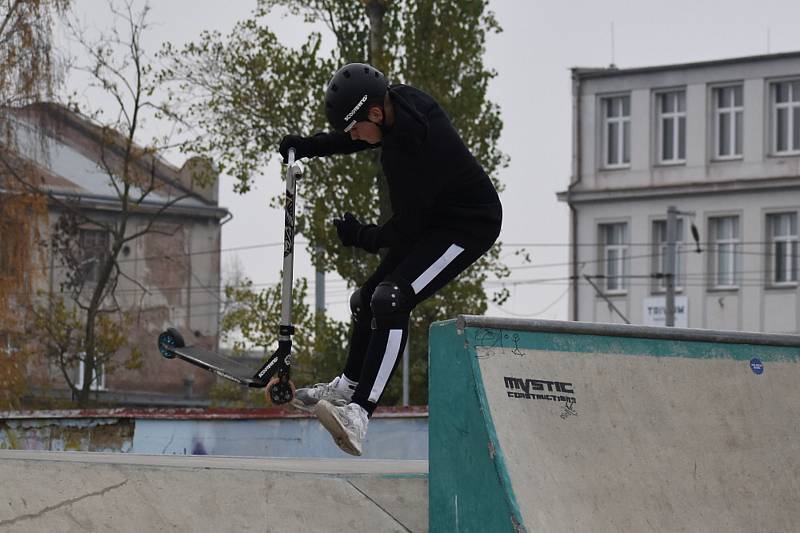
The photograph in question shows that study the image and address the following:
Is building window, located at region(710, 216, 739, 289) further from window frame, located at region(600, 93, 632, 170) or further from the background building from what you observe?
the background building

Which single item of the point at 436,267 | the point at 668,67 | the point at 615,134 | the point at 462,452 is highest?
the point at 668,67

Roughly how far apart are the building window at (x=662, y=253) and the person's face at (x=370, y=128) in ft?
139

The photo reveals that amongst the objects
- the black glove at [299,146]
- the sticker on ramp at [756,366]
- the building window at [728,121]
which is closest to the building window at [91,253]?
the building window at [728,121]

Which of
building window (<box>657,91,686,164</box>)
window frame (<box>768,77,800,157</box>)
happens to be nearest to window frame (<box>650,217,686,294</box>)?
building window (<box>657,91,686,164</box>)

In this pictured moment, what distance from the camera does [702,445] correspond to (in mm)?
5660

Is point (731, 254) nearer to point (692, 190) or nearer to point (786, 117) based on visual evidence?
point (692, 190)

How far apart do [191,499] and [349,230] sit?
1882mm

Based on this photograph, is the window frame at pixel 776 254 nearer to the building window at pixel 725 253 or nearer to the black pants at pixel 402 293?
the building window at pixel 725 253

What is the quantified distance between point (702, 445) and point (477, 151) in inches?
852

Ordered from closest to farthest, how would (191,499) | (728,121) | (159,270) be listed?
1. (191,499)
2. (728,121)
3. (159,270)

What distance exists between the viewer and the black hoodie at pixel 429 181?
20.1ft

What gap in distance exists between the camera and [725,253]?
157 ft

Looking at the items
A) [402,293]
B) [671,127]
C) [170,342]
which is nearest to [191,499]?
[402,293]

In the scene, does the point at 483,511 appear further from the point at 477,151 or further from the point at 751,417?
the point at 477,151
